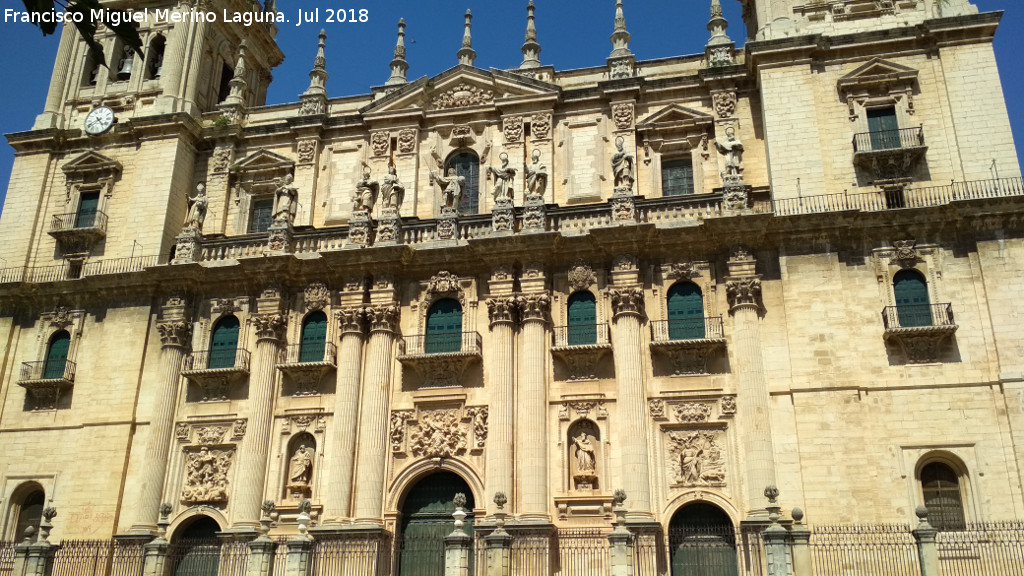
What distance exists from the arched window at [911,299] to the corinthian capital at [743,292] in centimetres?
314

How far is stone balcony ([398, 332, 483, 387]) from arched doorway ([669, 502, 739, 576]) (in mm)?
6277

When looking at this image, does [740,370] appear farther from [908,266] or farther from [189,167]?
[189,167]

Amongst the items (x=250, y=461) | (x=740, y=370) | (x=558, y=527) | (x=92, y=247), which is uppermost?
(x=92, y=247)

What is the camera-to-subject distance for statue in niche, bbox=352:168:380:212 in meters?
25.2

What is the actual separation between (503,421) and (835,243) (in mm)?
9057

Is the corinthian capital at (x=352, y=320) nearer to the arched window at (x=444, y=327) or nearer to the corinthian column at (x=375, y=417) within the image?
the corinthian column at (x=375, y=417)

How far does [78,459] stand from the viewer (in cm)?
2402

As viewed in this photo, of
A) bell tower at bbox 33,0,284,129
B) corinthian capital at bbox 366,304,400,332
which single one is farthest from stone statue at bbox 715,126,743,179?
bell tower at bbox 33,0,284,129

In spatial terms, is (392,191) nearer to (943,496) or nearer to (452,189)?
(452,189)

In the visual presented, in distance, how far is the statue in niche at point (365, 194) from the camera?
82.6 feet

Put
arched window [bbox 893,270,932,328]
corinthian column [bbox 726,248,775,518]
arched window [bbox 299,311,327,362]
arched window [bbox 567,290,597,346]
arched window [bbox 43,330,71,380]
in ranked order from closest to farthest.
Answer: corinthian column [bbox 726,248,775,518]
arched window [bbox 893,270,932,328]
arched window [bbox 567,290,597,346]
arched window [bbox 299,311,327,362]
arched window [bbox 43,330,71,380]

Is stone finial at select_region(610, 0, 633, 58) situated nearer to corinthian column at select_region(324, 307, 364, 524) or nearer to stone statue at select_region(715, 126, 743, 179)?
→ stone statue at select_region(715, 126, 743, 179)

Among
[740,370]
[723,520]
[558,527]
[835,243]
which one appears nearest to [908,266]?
[835,243]

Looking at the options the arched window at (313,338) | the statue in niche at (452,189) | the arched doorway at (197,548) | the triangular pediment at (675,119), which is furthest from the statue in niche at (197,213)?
the triangular pediment at (675,119)
